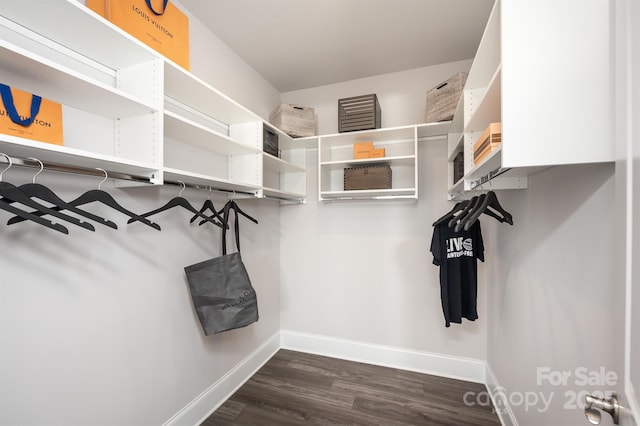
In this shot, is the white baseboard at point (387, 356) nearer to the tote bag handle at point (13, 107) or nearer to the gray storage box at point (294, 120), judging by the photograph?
the gray storage box at point (294, 120)

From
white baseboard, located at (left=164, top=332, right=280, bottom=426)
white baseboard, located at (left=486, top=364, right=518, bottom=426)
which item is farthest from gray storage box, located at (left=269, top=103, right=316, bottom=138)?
white baseboard, located at (left=486, top=364, right=518, bottom=426)

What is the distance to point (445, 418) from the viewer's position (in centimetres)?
195

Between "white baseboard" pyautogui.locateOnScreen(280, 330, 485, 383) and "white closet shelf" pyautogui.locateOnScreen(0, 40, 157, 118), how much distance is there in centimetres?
252

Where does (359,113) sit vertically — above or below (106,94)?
above

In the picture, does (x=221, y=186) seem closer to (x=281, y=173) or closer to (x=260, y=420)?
(x=281, y=173)

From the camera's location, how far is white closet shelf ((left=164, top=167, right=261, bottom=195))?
143cm

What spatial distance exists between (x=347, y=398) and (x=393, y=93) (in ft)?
8.84

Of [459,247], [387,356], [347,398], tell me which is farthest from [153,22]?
[387,356]

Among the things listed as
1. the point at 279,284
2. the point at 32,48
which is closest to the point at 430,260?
the point at 279,284

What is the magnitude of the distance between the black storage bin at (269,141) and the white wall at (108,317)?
0.49 meters

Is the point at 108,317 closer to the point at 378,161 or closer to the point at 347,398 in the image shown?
the point at 347,398

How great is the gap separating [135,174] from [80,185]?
0.73ft

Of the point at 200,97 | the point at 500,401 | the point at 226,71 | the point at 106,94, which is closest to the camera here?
the point at 106,94

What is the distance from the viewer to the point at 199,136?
5.54ft
